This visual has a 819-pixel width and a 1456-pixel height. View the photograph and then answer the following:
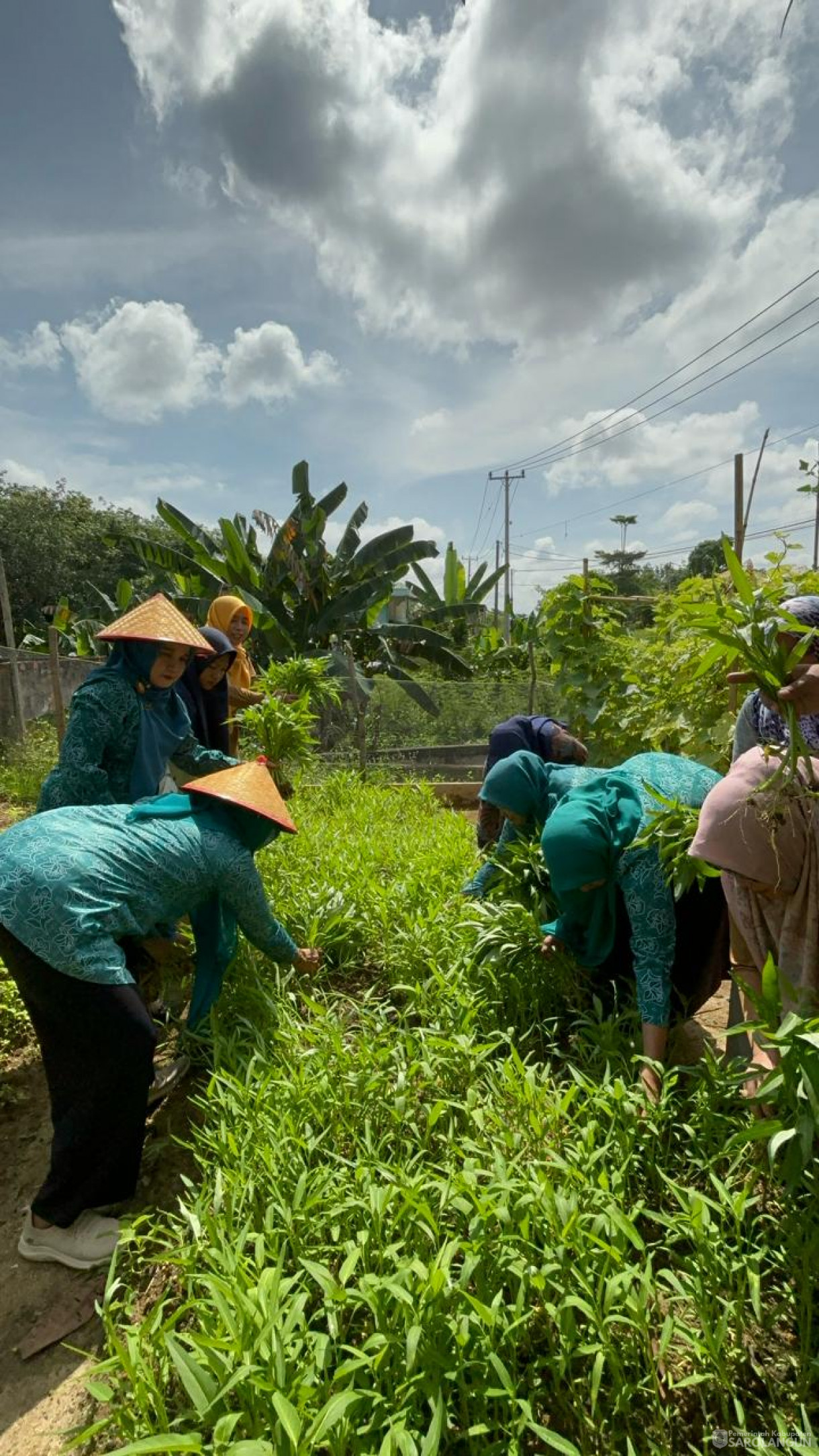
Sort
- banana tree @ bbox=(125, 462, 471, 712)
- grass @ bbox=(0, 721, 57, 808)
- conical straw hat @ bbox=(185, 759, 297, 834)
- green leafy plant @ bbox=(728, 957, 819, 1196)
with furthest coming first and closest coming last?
banana tree @ bbox=(125, 462, 471, 712)
grass @ bbox=(0, 721, 57, 808)
conical straw hat @ bbox=(185, 759, 297, 834)
green leafy plant @ bbox=(728, 957, 819, 1196)

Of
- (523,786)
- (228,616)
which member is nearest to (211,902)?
(523,786)

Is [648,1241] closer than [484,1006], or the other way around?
[648,1241]

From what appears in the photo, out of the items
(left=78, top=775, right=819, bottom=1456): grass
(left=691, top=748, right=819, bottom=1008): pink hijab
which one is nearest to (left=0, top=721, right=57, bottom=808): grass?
(left=78, top=775, right=819, bottom=1456): grass

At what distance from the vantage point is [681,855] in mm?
1879

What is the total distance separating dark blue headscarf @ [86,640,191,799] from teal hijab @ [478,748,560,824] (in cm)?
131

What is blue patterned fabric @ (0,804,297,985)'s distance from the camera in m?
1.88

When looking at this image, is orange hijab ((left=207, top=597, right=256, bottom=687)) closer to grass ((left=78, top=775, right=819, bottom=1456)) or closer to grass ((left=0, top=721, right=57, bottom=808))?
grass ((left=78, top=775, right=819, bottom=1456))

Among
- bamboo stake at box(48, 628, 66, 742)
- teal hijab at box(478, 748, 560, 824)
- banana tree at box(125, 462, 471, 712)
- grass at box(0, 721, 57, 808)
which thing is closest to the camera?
teal hijab at box(478, 748, 560, 824)

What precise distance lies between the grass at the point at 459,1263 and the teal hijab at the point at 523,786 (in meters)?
0.76

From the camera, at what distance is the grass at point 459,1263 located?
1.32 metres

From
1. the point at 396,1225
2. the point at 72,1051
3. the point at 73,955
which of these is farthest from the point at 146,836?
the point at 396,1225

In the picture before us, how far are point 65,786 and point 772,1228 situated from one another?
243 centimetres

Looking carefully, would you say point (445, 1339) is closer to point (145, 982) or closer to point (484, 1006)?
point (484, 1006)

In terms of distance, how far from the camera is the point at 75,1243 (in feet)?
6.50
